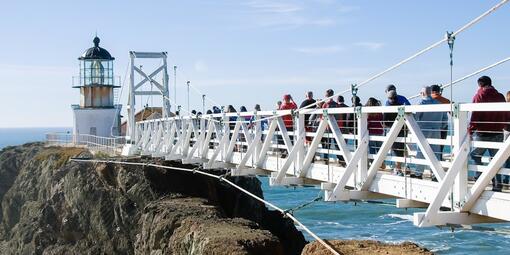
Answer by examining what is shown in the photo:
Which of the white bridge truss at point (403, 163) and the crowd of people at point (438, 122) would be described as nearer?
the white bridge truss at point (403, 163)

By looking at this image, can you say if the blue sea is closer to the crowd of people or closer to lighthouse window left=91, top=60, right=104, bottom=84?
lighthouse window left=91, top=60, right=104, bottom=84

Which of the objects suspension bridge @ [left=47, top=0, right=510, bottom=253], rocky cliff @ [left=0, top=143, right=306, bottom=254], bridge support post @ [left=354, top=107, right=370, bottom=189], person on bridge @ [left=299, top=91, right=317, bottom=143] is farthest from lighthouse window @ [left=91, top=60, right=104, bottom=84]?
bridge support post @ [left=354, top=107, right=370, bottom=189]

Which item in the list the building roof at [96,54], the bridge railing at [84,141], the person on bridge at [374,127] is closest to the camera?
the person on bridge at [374,127]

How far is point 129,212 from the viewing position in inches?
997

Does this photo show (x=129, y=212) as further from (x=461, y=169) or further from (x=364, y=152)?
(x=461, y=169)

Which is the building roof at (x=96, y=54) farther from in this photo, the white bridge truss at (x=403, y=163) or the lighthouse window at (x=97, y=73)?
the white bridge truss at (x=403, y=163)

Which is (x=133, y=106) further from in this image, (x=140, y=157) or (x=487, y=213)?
(x=487, y=213)

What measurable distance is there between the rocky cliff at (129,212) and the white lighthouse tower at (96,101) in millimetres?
11015

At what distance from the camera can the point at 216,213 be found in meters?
21.2

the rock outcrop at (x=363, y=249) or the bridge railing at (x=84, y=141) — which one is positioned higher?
the bridge railing at (x=84, y=141)

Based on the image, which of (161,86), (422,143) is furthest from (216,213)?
(161,86)

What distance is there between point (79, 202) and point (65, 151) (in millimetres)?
8357

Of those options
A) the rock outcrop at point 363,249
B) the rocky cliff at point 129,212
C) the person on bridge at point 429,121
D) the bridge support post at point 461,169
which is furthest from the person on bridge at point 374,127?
the rocky cliff at point 129,212

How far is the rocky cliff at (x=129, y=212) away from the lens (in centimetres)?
2094
